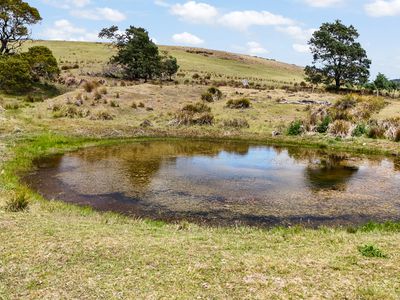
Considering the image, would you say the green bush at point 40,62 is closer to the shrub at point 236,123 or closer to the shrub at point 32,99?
the shrub at point 32,99

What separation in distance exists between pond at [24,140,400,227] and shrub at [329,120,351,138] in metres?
5.47

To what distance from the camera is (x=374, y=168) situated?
2736 cm

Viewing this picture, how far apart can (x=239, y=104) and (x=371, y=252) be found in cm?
3730

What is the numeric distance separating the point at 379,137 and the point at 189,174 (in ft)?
63.8

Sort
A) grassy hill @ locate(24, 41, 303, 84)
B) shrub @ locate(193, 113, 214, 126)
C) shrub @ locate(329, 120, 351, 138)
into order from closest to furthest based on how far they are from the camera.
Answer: shrub @ locate(329, 120, 351, 138)
shrub @ locate(193, 113, 214, 126)
grassy hill @ locate(24, 41, 303, 84)

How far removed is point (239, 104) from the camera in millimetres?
47844

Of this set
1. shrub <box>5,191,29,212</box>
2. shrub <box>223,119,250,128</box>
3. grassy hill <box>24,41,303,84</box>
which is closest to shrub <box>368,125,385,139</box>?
shrub <box>223,119,250,128</box>

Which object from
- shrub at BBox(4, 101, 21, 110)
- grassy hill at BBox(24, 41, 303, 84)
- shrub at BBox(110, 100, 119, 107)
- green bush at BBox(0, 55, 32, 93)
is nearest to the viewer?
shrub at BBox(4, 101, 21, 110)

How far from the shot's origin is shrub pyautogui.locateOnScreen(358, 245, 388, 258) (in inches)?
445

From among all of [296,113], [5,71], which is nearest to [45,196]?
[296,113]

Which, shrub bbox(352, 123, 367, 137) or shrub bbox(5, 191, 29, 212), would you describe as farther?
shrub bbox(352, 123, 367, 137)

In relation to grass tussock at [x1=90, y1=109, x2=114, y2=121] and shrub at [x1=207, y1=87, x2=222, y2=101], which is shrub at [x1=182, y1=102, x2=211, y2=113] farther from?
shrub at [x1=207, y1=87, x2=222, y2=101]

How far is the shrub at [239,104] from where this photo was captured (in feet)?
157

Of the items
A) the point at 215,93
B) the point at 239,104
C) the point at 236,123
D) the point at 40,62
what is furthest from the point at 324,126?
the point at 40,62
